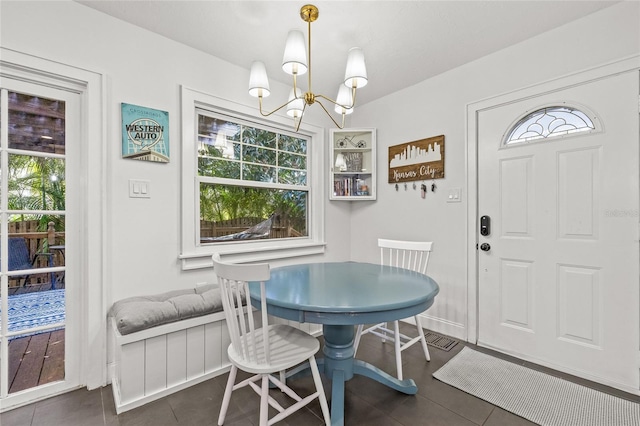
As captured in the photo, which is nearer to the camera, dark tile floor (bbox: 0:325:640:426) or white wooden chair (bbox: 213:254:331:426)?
white wooden chair (bbox: 213:254:331:426)

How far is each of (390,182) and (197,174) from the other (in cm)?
199

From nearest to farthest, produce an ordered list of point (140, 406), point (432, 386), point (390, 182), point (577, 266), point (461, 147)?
1. point (140, 406)
2. point (432, 386)
3. point (577, 266)
4. point (461, 147)
5. point (390, 182)

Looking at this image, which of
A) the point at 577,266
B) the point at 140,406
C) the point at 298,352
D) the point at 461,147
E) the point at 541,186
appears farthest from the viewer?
the point at 461,147

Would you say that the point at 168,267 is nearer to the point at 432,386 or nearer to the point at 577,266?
the point at 432,386

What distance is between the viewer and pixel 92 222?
1.92m

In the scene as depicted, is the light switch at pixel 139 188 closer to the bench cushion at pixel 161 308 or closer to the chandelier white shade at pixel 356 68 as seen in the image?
the bench cushion at pixel 161 308

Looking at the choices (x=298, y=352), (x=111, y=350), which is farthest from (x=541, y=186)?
(x=111, y=350)

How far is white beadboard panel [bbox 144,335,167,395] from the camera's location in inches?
68.8

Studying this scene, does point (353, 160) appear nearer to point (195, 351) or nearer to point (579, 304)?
point (579, 304)

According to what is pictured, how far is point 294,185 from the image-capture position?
128 inches

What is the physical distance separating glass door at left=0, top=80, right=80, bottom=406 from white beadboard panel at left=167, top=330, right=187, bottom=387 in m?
0.67

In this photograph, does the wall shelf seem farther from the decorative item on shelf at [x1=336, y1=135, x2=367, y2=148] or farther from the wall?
the wall

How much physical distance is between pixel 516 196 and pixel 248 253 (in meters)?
2.35

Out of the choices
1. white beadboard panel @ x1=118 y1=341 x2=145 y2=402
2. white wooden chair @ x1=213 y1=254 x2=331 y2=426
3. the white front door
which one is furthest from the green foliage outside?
the white front door
